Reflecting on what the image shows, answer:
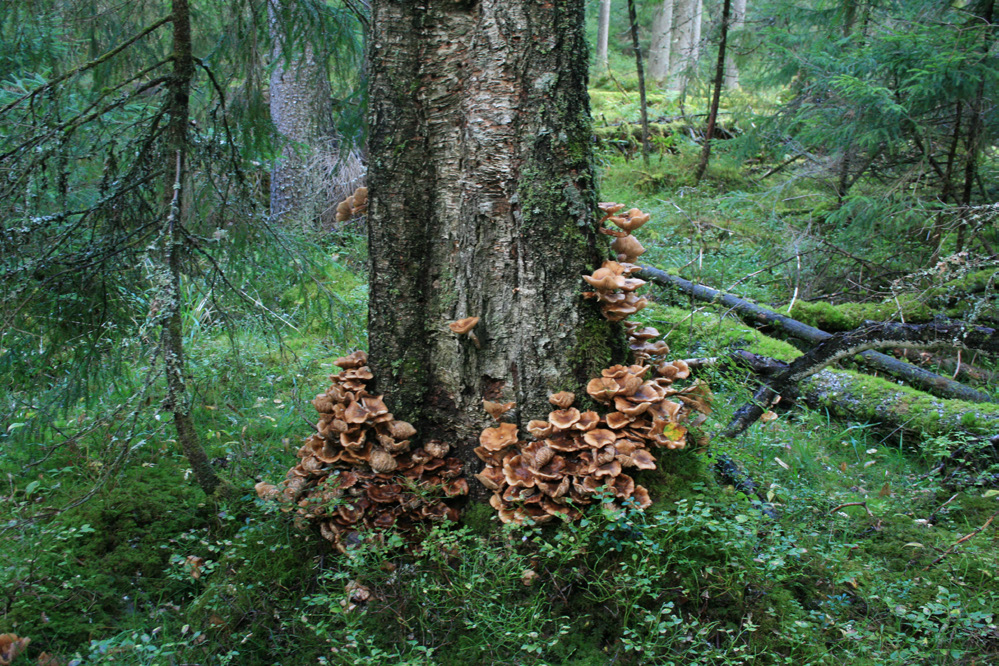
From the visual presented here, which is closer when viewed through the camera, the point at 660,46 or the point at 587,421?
the point at 587,421

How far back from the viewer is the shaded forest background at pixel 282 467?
101 inches

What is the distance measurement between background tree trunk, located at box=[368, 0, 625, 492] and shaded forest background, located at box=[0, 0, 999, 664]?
73cm

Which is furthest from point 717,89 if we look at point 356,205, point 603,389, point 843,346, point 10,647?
point 10,647

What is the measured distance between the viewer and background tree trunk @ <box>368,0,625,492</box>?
2.99 metres

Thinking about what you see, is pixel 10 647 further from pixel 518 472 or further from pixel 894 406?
pixel 894 406

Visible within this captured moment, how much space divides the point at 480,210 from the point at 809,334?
14.1 ft

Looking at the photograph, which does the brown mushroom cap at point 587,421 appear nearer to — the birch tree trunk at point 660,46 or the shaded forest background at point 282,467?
the shaded forest background at point 282,467

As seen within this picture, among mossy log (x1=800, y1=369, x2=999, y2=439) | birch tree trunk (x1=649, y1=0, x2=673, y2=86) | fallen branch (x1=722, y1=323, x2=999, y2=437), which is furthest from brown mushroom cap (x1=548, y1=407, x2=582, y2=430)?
birch tree trunk (x1=649, y1=0, x2=673, y2=86)

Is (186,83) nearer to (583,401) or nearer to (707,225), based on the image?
(583,401)

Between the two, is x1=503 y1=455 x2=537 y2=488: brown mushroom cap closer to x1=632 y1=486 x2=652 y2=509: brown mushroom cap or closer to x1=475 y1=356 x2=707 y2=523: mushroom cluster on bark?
x1=475 y1=356 x2=707 y2=523: mushroom cluster on bark

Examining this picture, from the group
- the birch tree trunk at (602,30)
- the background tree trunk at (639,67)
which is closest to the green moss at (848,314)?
the background tree trunk at (639,67)

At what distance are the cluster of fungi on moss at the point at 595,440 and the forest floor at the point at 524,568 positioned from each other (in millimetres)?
141

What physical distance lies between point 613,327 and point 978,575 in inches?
84.1

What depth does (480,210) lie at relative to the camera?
3088 millimetres
